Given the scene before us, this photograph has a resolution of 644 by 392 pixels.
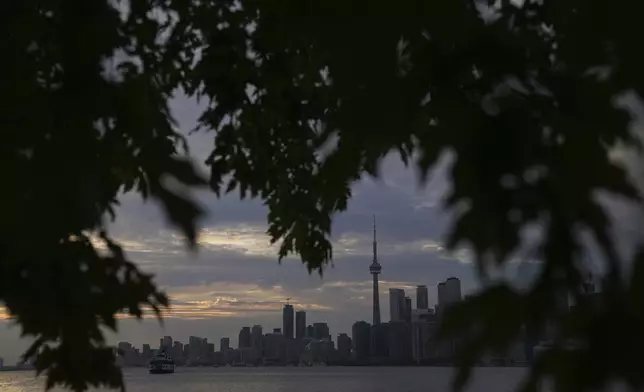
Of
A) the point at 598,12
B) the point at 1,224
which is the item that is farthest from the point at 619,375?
the point at 1,224

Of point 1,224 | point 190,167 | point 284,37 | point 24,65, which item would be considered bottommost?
point 1,224

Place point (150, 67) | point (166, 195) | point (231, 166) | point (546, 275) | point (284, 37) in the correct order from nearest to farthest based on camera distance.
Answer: point (546, 275)
point (166, 195)
point (284, 37)
point (150, 67)
point (231, 166)

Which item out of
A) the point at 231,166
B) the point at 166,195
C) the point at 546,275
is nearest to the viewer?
the point at 546,275

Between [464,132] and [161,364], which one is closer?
[464,132]

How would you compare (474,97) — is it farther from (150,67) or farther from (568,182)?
(150,67)

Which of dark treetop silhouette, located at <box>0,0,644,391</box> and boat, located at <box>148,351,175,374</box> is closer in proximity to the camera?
dark treetop silhouette, located at <box>0,0,644,391</box>

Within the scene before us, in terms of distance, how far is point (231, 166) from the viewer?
534 cm

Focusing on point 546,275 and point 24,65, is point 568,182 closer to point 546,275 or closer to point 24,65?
point 546,275

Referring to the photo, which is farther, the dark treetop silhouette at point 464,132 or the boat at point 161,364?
the boat at point 161,364

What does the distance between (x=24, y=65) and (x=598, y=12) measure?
169cm

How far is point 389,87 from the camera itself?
1.29 meters

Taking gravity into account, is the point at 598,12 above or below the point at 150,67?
below

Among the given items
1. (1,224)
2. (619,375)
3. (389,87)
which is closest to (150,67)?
(1,224)

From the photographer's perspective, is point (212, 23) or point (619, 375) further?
point (212, 23)
